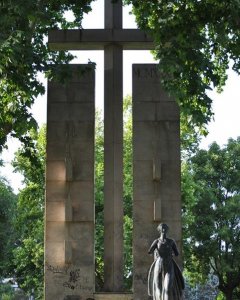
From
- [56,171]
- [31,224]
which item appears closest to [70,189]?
[56,171]

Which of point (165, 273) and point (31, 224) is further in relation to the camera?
point (31, 224)

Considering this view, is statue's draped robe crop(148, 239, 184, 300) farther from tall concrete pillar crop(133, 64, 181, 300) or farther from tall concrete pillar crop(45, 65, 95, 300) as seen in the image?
tall concrete pillar crop(45, 65, 95, 300)

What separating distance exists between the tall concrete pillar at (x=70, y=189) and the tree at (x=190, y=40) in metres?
2.97

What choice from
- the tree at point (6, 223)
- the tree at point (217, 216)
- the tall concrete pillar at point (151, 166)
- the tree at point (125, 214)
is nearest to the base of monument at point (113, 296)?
the tall concrete pillar at point (151, 166)

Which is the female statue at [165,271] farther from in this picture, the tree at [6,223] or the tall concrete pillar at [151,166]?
the tree at [6,223]

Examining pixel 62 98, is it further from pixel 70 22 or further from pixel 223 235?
pixel 223 235

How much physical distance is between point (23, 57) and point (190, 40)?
4132 mm

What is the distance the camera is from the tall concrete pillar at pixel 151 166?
62.5 ft

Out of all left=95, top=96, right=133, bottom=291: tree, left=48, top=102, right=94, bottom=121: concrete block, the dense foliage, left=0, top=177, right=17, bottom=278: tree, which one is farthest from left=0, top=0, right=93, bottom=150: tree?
left=0, top=177, right=17, bottom=278: tree

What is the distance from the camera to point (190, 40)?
17.3 m

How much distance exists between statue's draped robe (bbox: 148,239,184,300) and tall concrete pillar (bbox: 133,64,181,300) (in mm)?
3184

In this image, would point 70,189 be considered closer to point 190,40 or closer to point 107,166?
point 107,166

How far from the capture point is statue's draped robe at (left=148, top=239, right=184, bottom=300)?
15.4m

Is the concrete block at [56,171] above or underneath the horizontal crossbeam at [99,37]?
underneath
